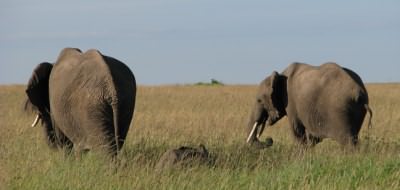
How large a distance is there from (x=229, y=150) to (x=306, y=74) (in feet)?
6.44

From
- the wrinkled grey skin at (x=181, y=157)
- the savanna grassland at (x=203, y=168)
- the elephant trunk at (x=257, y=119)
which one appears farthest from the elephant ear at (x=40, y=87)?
the elephant trunk at (x=257, y=119)

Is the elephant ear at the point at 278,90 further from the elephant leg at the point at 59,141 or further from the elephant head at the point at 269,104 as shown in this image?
the elephant leg at the point at 59,141

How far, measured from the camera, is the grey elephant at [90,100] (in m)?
9.37

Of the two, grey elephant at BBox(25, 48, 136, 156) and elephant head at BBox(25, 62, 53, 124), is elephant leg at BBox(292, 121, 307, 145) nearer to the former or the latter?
grey elephant at BBox(25, 48, 136, 156)

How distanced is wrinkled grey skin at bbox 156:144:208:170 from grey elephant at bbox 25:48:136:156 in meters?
0.67

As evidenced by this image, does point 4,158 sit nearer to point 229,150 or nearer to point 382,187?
point 229,150

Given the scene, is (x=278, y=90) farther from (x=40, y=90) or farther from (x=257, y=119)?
(x=40, y=90)

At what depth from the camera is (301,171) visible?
7.96 meters

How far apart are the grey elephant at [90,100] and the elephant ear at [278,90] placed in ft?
10.9

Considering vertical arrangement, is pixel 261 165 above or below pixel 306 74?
below

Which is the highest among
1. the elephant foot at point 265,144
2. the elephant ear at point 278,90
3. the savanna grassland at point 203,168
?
the elephant ear at point 278,90

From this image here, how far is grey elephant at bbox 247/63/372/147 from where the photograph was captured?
1112 cm

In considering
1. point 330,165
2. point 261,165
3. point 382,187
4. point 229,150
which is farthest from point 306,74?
point 382,187

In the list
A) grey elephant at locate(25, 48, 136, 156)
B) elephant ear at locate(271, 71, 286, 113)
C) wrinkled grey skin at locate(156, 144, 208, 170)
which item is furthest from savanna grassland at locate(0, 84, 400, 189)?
elephant ear at locate(271, 71, 286, 113)
